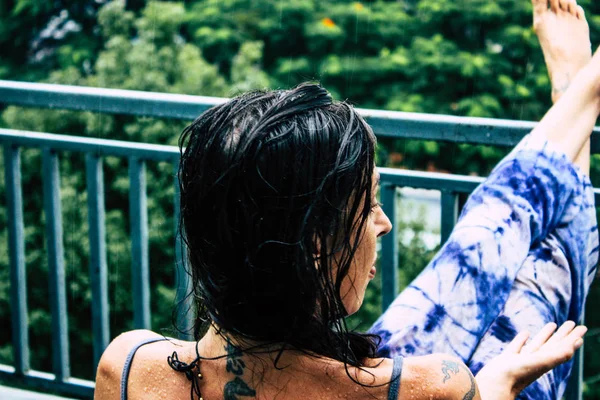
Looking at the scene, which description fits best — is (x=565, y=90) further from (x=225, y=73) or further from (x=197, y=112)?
(x=225, y=73)

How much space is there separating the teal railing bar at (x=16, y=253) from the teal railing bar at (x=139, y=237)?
403 mm

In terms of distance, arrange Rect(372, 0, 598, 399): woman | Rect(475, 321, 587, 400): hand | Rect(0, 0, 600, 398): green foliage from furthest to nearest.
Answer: Rect(0, 0, 600, 398): green foliage, Rect(372, 0, 598, 399): woman, Rect(475, 321, 587, 400): hand

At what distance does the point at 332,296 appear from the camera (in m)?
1.31

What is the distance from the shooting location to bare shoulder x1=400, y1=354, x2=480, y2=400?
4.10 feet

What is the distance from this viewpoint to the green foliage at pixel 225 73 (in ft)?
17.6

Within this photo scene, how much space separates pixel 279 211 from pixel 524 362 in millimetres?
606

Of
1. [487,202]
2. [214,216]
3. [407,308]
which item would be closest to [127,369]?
[214,216]

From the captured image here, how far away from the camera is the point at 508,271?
2021 millimetres

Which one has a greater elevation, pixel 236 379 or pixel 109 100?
pixel 109 100

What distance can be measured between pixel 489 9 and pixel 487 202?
6.31 metres

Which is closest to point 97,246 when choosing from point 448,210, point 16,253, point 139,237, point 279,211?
point 139,237

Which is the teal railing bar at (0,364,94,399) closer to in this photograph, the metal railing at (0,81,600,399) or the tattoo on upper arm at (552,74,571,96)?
the metal railing at (0,81,600,399)

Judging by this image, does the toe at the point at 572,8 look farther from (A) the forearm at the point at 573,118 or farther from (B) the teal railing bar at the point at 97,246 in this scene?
(B) the teal railing bar at the point at 97,246

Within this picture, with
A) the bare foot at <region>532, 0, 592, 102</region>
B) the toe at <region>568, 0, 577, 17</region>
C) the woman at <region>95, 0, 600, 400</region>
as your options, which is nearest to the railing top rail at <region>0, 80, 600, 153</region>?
the bare foot at <region>532, 0, 592, 102</region>
